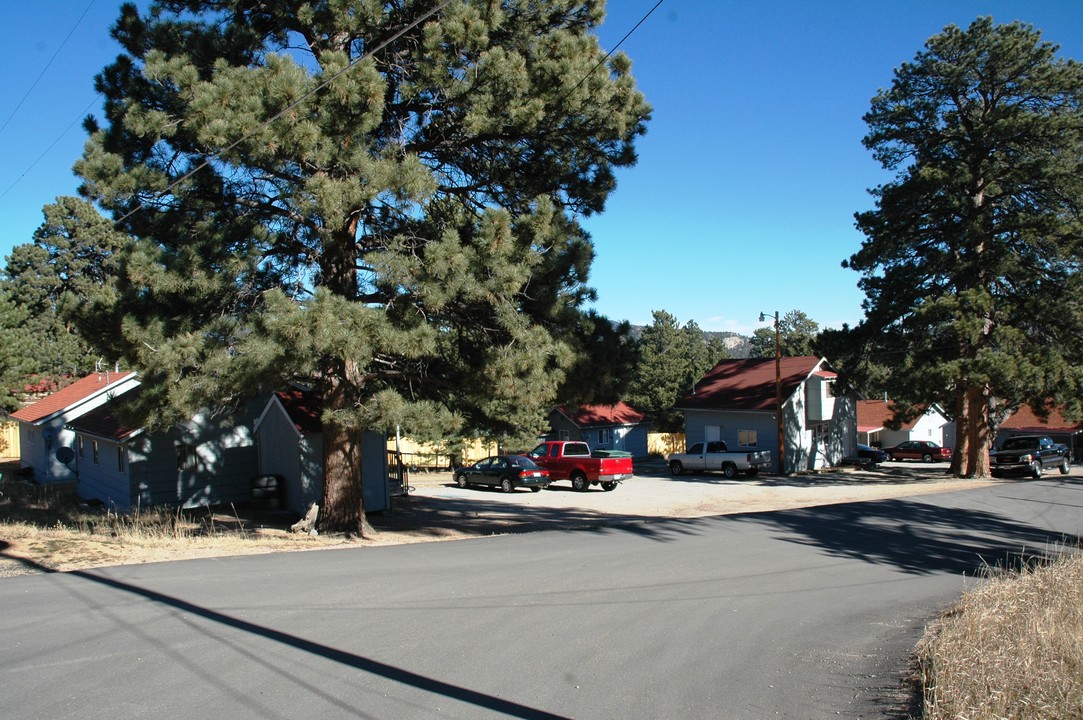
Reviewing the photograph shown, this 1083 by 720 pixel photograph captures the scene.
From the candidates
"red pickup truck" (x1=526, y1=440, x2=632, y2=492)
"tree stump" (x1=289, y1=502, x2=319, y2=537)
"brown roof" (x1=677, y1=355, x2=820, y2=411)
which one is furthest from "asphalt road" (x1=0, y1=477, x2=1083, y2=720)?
"brown roof" (x1=677, y1=355, x2=820, y2=411)

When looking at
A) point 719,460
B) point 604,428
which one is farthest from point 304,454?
point 604,428

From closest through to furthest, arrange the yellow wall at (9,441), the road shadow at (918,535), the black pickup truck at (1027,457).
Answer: the road shadow at (918,535) → the black pickup truck at (1027,457) → the yellow wall at (9,441)

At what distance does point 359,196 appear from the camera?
39.2ft

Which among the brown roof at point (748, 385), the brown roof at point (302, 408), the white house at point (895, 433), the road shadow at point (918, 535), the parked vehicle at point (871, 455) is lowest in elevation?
the road shadow at point (918, 535)

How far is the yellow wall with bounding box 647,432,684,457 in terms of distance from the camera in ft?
160

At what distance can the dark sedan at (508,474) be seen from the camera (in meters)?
29.5

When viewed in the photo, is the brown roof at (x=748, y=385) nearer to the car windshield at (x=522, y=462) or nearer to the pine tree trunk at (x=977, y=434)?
the pine tree trunk at (x=977, y=434)

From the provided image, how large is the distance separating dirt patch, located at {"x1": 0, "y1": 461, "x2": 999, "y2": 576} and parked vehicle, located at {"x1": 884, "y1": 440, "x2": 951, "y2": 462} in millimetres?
4790

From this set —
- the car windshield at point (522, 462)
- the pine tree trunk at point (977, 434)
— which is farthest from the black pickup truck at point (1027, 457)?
the car windshield at point (522, 462)

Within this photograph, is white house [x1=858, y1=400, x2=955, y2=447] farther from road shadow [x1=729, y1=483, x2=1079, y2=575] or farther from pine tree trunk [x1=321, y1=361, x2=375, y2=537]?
pine tree trunk [x1=321, y1=361, x2=375, y2=537]

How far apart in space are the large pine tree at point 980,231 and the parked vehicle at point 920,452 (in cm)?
1392

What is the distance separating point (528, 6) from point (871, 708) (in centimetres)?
1331

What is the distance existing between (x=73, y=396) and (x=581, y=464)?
20.8 metres

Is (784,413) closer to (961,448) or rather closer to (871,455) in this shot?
(961,448)
